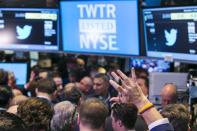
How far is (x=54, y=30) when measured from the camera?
362 inches

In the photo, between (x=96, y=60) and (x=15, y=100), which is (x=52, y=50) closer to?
(x=15, y=100)

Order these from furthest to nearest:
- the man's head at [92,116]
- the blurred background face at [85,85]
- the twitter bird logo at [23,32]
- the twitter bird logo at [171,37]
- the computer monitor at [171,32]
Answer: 1. the twitter bird logo at [23,32]
2. the blurred background face at [85,85]
3. the twitter bird logo at [171,37]
4. the computer monitor at [171,32]
5. the man's head at [92,116]

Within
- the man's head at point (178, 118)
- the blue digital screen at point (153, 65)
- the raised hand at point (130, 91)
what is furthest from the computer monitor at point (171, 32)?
the raised hand at point (130, 91)

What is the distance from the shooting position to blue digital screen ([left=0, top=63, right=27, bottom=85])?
10.2 meters

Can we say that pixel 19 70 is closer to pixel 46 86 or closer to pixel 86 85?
pixel 86 85

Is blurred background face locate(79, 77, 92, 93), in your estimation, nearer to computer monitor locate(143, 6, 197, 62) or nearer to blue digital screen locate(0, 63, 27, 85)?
computer monitor locate(143, 6, 197, 62)

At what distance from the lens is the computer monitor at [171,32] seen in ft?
22.5

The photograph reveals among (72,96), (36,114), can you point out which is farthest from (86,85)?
(36,114)

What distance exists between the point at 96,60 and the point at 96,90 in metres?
6.56

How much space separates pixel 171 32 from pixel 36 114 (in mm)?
3935

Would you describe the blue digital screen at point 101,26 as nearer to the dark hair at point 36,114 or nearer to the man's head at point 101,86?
the man's head at point 101,86

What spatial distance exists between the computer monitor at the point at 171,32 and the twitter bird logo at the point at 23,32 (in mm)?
2472

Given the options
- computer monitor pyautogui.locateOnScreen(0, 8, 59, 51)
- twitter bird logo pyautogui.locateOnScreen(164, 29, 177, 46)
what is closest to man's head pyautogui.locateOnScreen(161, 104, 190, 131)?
twitter bird logo pyautogui.locateOnScreen(164, 29, 177, 46)

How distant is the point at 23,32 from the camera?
9.37m
